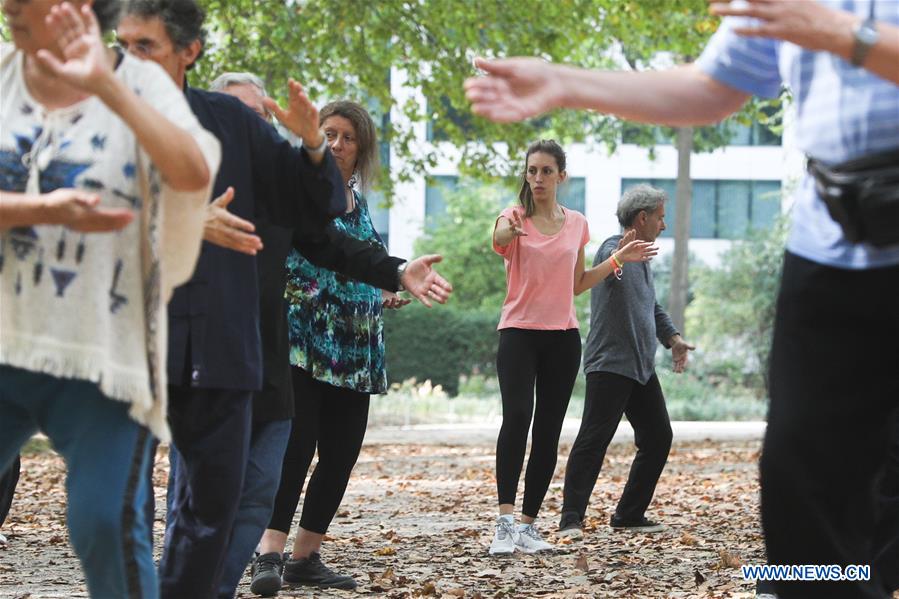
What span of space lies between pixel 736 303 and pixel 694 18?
15868mm

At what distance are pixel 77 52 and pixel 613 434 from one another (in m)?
6.47

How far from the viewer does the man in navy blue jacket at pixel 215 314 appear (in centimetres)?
463

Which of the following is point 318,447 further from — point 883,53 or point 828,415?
point 883,53

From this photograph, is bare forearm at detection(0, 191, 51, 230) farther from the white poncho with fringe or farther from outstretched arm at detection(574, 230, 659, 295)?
outstretched arm at detection(574, 230, 659, 295)

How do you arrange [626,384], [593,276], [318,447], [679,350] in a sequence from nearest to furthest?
[318,447] < [593,276] < [626,384] < [679,350]

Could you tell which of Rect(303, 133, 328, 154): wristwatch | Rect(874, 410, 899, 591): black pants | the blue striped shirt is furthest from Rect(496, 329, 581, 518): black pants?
the blue striped shirt

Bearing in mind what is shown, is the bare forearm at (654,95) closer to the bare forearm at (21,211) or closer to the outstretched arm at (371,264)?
the bare forearm at (21,211)

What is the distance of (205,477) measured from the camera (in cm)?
461

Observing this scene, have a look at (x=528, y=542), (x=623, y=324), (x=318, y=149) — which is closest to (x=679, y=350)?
(x=623, y=324)

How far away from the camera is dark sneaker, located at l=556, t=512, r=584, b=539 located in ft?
30.2

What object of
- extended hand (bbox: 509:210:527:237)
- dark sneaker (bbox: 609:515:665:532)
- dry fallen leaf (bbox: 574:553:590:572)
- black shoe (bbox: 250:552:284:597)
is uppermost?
extended hand (bbox: 509:210:527:237)

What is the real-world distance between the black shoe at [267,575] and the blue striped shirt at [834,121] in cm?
371

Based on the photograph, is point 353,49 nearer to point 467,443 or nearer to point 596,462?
point 467,443

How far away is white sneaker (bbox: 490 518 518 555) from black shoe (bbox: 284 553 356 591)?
1414mm
